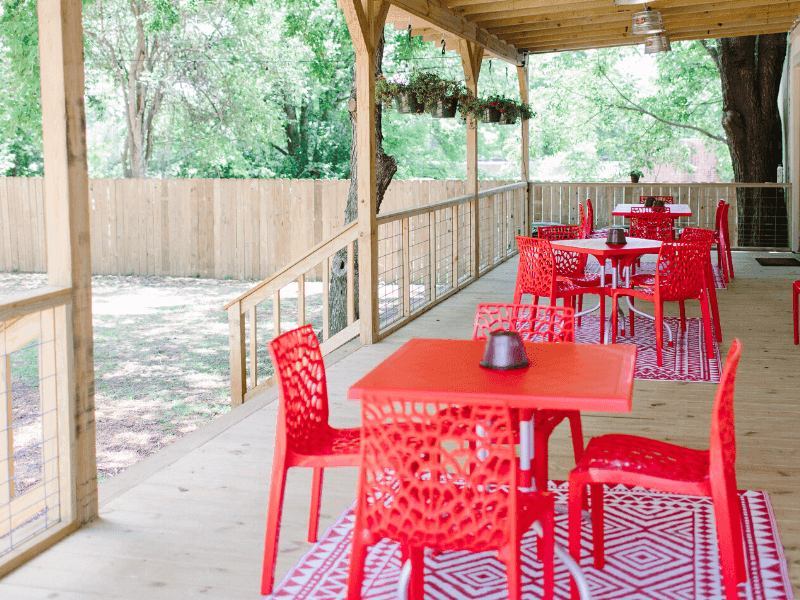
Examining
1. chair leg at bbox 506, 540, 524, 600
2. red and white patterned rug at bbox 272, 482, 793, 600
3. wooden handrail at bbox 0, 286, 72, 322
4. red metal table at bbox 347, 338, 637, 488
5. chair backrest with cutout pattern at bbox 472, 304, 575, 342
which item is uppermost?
wooden handrail at bbox 0, 286, 72, 322

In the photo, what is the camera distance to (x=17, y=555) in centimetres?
287

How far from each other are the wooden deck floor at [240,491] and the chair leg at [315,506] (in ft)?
0.16

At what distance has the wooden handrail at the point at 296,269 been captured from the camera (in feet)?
20.3

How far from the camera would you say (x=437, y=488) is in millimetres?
2189

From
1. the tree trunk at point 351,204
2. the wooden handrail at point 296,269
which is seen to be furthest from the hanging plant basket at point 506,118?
the wooden handrail at point 296,269

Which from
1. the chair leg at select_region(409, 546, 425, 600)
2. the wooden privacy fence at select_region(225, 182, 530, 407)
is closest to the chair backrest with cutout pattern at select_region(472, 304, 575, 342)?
the chair leg at select_region(409, 546, 425, 600)

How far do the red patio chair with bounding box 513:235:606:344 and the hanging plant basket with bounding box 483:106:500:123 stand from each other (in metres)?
2.58

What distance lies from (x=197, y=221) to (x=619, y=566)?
38.3 ft

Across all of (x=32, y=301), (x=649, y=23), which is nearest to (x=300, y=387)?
(x=32, y=301)

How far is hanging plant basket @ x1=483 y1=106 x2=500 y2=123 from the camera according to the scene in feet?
27.9

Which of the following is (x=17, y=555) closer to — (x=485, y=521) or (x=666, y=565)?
(x=485, y=521)

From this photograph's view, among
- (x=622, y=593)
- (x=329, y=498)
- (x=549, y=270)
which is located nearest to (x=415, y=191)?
(x=549, y=270)

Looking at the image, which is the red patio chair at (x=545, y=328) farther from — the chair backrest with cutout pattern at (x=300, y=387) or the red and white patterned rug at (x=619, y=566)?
the chair backrest with cutout pattern at (x=300, y=387)

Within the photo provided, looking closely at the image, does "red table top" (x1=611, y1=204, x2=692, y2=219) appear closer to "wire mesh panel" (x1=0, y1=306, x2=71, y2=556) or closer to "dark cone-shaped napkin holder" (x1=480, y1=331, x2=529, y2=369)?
"dark cone-shaped napkin holder" (x1=480, y1=331, x2=529, y2=369)
